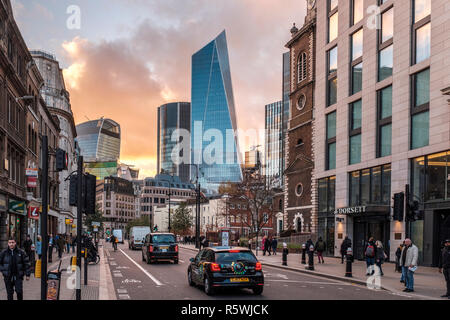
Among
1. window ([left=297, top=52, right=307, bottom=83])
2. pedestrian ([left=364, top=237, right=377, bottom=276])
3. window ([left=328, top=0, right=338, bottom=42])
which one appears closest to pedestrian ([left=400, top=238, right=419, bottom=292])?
pedestrian ([left=364, top=237, right=377, bottom=276])

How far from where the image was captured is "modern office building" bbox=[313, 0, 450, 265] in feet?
108

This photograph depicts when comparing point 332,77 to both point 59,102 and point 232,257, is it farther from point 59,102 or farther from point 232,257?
point 59,102

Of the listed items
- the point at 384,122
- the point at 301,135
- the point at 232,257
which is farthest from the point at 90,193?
the point at 301,135

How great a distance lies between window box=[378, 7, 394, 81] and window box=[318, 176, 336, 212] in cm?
1108

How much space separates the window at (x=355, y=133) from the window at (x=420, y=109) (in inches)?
287

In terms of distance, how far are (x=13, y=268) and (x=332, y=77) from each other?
38343 millimetres

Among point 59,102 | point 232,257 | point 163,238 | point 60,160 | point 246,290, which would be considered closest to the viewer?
point 60,160

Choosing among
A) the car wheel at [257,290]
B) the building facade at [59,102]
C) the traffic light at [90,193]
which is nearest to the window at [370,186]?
the car wheel at [257,290]

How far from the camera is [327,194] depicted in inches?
1893

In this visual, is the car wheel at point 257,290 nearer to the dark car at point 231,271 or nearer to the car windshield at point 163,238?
the dark car at point 231,271

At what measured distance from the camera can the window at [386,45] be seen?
127 ft

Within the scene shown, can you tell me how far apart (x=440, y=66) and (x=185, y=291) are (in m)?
22.8
